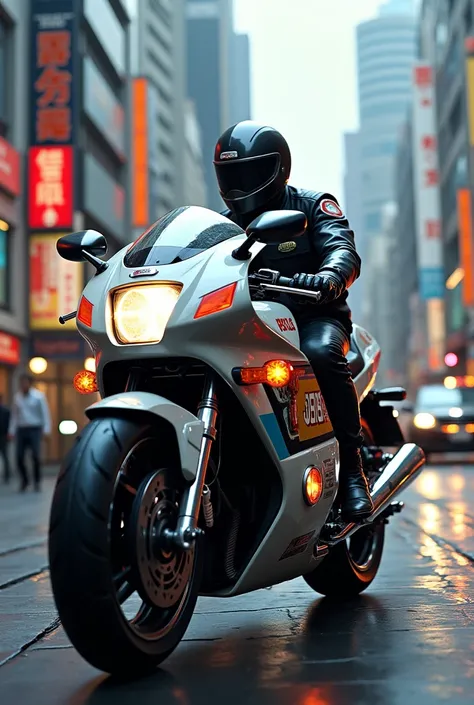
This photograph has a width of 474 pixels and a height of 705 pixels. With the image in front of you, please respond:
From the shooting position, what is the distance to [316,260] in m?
4.78

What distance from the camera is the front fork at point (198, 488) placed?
11.2 ft

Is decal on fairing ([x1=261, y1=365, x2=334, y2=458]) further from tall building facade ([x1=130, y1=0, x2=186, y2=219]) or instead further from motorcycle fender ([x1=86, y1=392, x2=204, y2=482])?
tall building facade ([x1=130, y1=0, x2=186, y2=219])

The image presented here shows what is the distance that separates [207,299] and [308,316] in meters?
1.01

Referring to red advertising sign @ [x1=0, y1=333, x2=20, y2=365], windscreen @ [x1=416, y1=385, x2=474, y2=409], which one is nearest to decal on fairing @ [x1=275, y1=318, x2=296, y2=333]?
windscreen @ [x1=416, y1=385, x2=474, y2=409]

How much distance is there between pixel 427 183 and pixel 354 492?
56.6 metres

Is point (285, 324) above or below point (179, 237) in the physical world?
below

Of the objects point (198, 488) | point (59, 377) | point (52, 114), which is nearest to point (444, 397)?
point (59, 377)

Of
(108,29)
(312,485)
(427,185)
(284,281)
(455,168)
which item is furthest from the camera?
(427,185)

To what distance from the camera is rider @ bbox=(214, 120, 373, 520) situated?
4414mm

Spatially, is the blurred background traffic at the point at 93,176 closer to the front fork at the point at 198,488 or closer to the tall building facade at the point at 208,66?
the front fork at the point at 198,488

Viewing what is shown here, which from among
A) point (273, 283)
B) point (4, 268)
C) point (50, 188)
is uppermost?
point (50, 188)

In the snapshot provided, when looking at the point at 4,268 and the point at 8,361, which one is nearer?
the point at 8,361

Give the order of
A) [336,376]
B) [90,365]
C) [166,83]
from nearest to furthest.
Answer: [336,376] → [90,365] → [166,83]

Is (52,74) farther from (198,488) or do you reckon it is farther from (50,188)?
(198,488)
